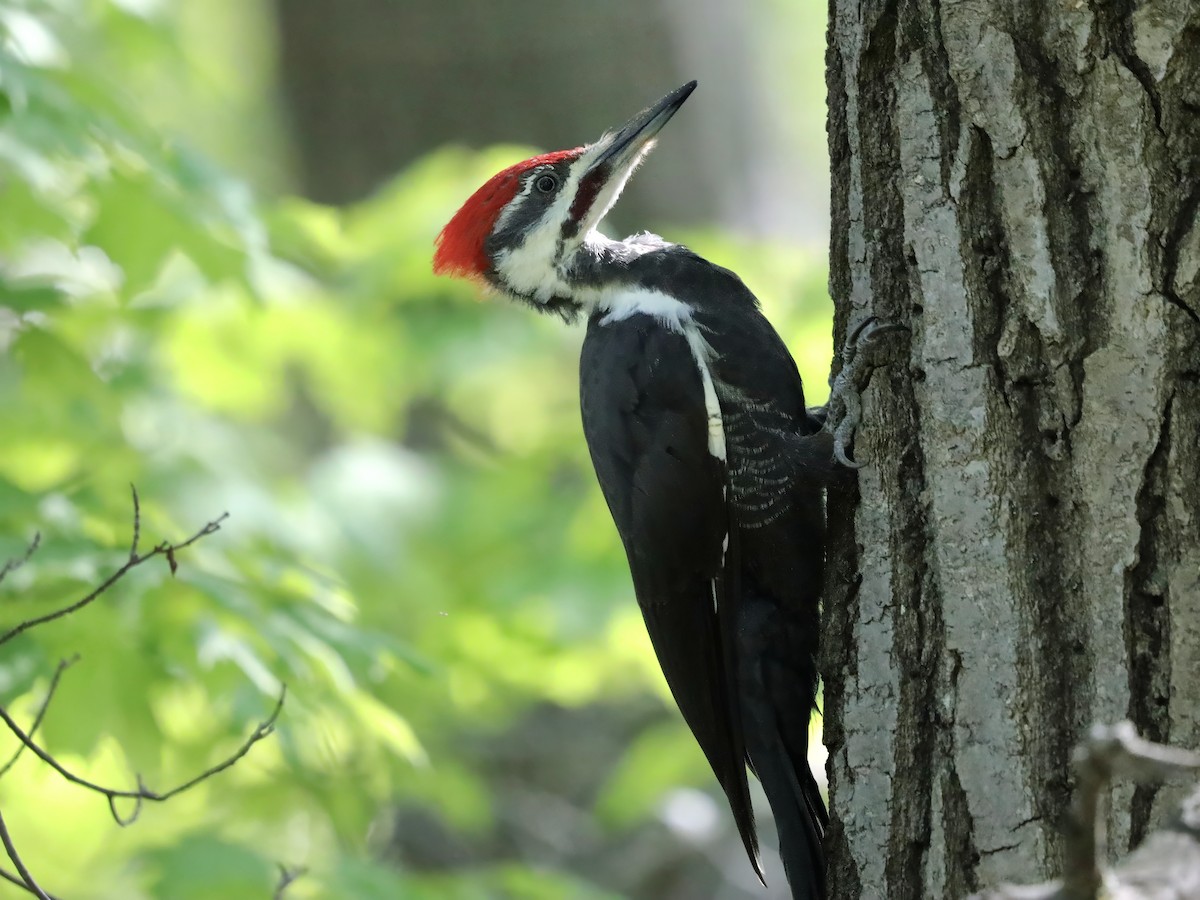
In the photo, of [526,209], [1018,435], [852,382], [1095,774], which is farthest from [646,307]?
[1095,774]

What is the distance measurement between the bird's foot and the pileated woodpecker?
92 mm

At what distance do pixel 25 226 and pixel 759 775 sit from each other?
2.17 m

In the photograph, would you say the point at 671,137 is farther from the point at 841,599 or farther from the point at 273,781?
the point at 841,599

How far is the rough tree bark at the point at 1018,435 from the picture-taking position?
1605 millimetres

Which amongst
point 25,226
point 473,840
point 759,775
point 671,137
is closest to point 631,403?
point 759,775

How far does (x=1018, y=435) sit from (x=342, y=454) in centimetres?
333

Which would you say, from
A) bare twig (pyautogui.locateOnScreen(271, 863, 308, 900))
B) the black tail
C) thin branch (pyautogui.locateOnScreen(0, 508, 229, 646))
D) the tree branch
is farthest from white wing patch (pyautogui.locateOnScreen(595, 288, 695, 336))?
the tree branch

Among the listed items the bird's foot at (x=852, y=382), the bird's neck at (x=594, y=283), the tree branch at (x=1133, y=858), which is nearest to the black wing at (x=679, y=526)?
the bird's neck at (x=594, y=283)

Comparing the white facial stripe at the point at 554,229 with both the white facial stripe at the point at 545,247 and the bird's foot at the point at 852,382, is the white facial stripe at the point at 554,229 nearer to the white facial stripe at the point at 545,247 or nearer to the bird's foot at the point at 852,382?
the white facial stripe at the point at 545,247

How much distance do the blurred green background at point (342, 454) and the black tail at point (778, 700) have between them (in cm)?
77

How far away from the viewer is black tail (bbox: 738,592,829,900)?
8.46 feet

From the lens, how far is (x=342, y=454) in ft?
15.4

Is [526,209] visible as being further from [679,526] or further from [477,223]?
[679,526]

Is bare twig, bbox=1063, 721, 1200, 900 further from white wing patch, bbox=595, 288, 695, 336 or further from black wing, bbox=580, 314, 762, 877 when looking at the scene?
white wing patch, bbox=595, 288, 695, 336
